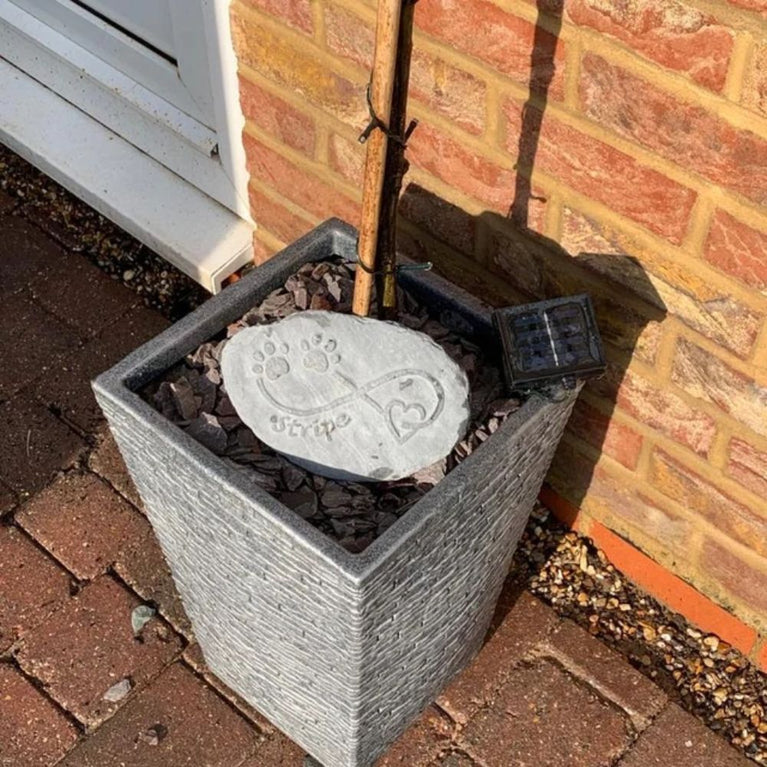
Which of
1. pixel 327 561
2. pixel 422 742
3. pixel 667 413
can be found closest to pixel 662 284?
pixel 667 413

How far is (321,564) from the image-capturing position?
5.11 feet

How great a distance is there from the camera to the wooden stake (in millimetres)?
1486

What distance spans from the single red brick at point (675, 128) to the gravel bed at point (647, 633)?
104 centimetres

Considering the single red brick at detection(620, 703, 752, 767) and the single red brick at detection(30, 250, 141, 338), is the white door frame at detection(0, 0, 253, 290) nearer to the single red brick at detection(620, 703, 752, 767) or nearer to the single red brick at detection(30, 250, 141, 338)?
the single red brick at detection(30, 250, 141, 338)

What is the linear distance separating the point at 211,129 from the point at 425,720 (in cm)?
144

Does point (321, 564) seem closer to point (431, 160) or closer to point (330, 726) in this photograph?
point (330, 726)

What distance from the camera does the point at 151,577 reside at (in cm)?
247

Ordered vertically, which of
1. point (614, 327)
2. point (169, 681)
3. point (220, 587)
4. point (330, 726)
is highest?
point (614, 327)

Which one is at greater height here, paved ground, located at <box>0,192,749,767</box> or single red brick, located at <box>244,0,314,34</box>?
single red brick, located at <box>244,0,314,34</box>

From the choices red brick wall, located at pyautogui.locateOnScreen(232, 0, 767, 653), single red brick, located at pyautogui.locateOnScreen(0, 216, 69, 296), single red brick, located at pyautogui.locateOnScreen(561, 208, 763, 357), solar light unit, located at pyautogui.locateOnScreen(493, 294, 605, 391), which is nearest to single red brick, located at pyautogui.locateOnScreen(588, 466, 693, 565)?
red brick wall, located at pyautogui.locateOnScreen(232, 0, 767, 653)

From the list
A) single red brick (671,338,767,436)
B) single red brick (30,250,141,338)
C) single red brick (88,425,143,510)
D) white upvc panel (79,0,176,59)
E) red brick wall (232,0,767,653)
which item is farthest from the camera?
single red brick (30,250,141,338)

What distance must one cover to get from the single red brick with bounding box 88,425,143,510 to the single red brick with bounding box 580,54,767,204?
1.38m

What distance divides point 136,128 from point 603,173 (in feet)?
5.13

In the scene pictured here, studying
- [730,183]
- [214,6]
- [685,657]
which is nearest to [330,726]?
[685,657]
